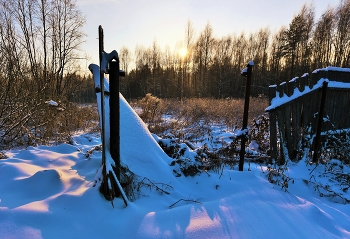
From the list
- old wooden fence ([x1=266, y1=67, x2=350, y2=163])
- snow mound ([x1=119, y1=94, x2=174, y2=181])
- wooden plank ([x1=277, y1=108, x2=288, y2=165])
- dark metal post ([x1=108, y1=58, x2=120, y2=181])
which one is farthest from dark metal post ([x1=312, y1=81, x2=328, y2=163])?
dark metal post ([x1=108, y1=58, x2=120, y2=181])

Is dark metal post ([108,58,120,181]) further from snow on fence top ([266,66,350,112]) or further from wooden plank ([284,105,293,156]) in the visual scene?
wooden plank ([284,105,293,156])

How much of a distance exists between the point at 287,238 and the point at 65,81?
12222mm

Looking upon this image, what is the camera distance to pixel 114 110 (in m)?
2.10

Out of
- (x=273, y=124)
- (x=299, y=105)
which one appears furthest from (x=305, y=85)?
(x=273, y=124)

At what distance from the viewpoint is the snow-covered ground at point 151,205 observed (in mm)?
1590

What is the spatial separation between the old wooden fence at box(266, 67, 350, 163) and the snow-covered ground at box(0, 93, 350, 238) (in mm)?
1098

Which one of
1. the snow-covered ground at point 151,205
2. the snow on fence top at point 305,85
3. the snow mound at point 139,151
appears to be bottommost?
the snow-covered ground at point 151,205

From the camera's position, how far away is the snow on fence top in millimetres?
3703

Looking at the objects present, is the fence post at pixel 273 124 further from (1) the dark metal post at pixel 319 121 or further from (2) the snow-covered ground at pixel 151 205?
(2) the snow-covered ground at pixel 151 205

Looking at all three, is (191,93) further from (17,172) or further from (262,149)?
(17,172)

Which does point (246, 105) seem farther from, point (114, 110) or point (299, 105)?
point (114, 110)

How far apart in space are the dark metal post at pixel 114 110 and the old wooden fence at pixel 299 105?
109 inches

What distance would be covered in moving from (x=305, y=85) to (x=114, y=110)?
361cm

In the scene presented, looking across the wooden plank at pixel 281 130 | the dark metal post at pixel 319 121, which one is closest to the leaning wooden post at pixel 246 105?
the wooden plank at pixel 281 130
